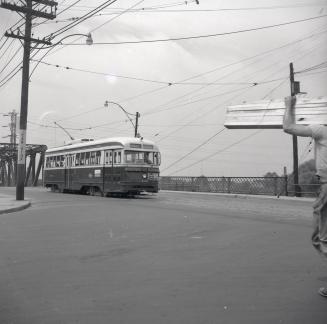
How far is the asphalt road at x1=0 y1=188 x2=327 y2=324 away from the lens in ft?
14.8

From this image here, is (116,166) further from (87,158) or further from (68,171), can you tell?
(68,171)

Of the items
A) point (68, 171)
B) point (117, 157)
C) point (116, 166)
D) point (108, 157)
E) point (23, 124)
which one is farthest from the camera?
point (68, 171)

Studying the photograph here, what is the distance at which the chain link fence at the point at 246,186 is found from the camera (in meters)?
28.6

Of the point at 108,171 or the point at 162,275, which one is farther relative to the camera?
the point at 108,171

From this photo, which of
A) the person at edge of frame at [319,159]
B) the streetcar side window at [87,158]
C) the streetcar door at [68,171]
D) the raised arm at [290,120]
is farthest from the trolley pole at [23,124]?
the raised arm at [290,120]

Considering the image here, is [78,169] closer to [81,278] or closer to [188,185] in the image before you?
[188,185]

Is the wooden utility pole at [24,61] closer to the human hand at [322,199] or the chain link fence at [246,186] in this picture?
the chain link fence at [246,186]

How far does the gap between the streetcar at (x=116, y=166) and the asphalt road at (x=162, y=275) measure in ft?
A: 43.1

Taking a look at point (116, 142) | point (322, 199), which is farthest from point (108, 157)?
point (322, 199)

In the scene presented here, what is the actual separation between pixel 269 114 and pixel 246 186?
26243mm

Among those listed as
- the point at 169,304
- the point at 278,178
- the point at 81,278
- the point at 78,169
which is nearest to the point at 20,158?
the point at 78,169

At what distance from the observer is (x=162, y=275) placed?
239 inches

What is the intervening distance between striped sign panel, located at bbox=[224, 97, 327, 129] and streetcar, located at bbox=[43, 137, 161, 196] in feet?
62.8

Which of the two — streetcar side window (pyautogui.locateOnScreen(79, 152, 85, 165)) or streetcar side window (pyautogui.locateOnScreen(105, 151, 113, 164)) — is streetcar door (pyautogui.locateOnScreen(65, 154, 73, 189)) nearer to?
streetcar side window (pyautogui.locateOnScreen(79, 152, 85, 165))
